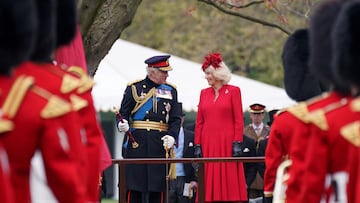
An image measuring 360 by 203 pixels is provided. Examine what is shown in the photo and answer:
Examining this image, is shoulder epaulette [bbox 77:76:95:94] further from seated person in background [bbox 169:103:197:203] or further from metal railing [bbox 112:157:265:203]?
seated person in background [bbox 169:103:197:203]

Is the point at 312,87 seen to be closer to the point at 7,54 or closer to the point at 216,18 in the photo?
the point at 7,54

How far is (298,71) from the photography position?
854cm

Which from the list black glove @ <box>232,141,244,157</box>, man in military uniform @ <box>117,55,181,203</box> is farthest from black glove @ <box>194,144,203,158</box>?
man in military uniform @ <box>117,55,181,203</box>

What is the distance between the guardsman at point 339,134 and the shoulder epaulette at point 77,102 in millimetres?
1218

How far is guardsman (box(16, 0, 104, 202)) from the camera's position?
21.0 feet

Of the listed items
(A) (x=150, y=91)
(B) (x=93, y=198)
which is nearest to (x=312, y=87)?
(B) (x=93, y=198)

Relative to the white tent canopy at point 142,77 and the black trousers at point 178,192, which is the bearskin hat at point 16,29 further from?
the white tent canopy at point 142,77

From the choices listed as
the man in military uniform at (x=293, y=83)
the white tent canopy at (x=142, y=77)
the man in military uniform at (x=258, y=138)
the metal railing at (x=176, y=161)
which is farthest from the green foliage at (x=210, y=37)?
the man in military uniform at (x=293, y=83)

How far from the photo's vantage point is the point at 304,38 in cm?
862

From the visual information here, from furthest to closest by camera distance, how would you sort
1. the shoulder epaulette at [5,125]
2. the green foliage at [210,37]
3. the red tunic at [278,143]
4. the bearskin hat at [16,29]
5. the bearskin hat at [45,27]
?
the green foliage at [210,37]
the red tunic at [278,143]
the bearskin hat at [45,27]
the shoulder epaulette at [5,125]
the bearskin hat at [16,29]

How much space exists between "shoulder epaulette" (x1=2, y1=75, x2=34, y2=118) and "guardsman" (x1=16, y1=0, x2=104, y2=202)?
93 mm

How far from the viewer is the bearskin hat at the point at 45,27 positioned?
6.38 metres

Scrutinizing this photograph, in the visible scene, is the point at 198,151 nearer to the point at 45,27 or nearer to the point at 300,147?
the point at 300,147

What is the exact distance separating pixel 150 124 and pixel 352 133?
22.8 feet
